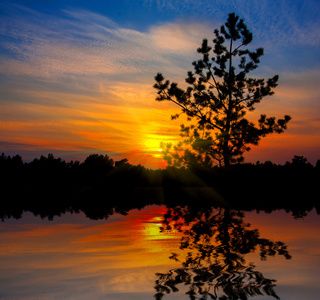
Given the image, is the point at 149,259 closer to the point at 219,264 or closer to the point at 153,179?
the point at 219,264

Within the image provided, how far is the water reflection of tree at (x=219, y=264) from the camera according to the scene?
3.86 meters

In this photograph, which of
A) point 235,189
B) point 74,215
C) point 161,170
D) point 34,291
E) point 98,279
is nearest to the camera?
point 34,291

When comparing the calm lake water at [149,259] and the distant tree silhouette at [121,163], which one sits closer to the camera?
the calm lake water at [149,259]

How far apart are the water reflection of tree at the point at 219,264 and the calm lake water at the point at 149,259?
1 cm

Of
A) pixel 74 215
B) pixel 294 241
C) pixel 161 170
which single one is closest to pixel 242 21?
pixel 161 170

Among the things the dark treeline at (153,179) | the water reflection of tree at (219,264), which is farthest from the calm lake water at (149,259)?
the dark treeline at (153,179)

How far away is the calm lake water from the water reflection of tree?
11 millimetres

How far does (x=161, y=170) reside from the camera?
24641mm

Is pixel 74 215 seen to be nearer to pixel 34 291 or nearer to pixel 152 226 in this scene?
pixel 152 226

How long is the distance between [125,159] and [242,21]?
1206 cm

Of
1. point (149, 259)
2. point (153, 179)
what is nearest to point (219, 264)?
point (149, 259)

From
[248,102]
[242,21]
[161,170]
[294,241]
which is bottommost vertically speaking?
[294,241]

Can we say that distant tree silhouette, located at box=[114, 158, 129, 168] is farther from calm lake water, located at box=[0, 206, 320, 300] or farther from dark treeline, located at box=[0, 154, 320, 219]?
calm lake water, located at box=[0, 206, 320, 300]

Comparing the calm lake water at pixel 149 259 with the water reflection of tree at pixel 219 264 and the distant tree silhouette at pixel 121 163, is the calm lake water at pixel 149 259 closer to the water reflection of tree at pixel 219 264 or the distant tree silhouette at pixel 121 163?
the water reflection of tree at pixel 219 264
